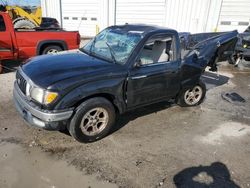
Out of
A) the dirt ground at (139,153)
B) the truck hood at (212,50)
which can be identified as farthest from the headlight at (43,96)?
the truck hood at (212,50)

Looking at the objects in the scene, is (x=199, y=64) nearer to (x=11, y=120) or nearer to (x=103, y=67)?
(x=103, y=67)

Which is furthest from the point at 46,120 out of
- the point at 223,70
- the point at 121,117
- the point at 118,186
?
the point at 223,70

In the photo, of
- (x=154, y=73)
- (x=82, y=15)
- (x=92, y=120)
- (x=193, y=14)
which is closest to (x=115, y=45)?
(x=154, y=73)

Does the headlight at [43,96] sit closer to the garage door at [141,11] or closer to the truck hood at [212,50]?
the truck hood at [212,50]

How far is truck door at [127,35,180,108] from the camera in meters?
4.06

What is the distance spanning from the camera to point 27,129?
418cm

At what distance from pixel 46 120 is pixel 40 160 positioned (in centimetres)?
62

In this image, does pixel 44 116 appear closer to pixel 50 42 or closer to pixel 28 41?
pixel 28 41

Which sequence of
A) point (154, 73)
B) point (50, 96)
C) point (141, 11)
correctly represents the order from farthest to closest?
point (141, 11) → point (154, 73) → point (50, 96)

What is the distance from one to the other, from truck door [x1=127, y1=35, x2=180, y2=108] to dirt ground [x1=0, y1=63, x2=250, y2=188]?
2.01 ft

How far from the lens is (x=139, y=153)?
3715 millimetres

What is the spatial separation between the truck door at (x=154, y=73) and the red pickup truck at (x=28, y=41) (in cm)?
447

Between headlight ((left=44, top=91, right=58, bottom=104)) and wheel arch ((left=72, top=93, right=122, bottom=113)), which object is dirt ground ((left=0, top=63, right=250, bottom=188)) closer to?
wheel arch ((left=72, top=93, right=122, bottom=113))

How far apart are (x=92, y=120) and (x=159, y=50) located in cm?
197
